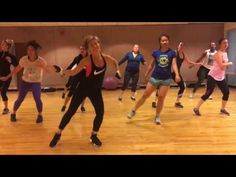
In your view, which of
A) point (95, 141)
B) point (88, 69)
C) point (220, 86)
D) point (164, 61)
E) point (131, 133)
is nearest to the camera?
point (88, 69)

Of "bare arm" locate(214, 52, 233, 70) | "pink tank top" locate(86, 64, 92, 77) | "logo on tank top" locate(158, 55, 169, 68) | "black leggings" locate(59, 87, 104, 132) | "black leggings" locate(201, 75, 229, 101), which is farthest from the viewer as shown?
"black leggings" locate(201, 75, 229, 101)

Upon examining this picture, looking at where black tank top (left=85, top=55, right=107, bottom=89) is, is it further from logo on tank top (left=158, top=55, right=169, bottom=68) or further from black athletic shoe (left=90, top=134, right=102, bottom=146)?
logo on tank top (left=158, top=55, right=169, bottom=68)

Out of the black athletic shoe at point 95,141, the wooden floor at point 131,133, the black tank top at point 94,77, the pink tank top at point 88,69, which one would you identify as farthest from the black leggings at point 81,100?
the wooden floor at point 131,133

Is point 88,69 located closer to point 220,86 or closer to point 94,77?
point 94,77

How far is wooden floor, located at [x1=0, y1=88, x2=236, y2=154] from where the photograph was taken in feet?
13.8

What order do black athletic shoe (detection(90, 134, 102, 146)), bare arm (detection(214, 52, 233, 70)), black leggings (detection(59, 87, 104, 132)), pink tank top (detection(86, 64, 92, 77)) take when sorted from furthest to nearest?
bare arm (detection(214, 52, 233, 70)), black athletic shoe (detection(90, 134, 102, 146)), black leggings (detection(59, 87, 104, 132)), pink tank top (detection(86, 64, 92, 77))

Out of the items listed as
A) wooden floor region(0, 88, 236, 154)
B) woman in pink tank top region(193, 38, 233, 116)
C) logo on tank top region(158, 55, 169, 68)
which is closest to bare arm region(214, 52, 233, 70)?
woman in pink tank top region(193, 38, 233, 116)

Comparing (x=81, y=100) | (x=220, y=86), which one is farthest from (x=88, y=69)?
(x=220, y=86)

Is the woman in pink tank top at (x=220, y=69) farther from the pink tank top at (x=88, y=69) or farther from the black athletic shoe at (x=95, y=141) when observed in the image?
the pink tank top at (x=88, y=69)

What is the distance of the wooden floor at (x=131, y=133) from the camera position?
165 inches

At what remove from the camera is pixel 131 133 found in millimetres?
5043

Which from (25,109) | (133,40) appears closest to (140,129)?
Answer: (25,109)
